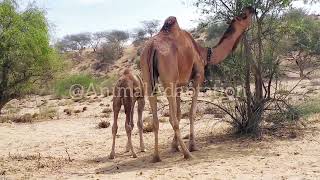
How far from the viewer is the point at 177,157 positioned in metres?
8.86

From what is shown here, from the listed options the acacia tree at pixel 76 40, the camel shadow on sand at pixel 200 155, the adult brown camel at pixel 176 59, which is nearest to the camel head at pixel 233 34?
the adult brown camel at pixel 176 59

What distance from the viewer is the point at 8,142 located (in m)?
13.1

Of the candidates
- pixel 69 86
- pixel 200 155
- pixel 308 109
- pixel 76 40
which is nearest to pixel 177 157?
pixel 200 155

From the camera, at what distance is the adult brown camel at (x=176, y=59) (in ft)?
27.7

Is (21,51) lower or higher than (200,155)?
higher

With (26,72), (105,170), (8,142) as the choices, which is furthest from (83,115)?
(105,170)

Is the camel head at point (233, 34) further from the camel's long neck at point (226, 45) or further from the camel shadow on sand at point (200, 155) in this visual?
the camel shadow on sand at point (200, 155)

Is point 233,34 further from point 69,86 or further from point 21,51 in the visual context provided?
point 69,86

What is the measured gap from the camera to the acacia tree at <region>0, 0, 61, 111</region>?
643 inches

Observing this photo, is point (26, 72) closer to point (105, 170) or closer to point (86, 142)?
point (86, 142)

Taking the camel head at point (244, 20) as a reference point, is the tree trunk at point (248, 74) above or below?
below

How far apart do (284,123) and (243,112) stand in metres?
1.03

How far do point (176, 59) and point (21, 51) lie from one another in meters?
9.62

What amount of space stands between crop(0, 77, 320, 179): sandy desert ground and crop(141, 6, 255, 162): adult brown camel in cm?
69
